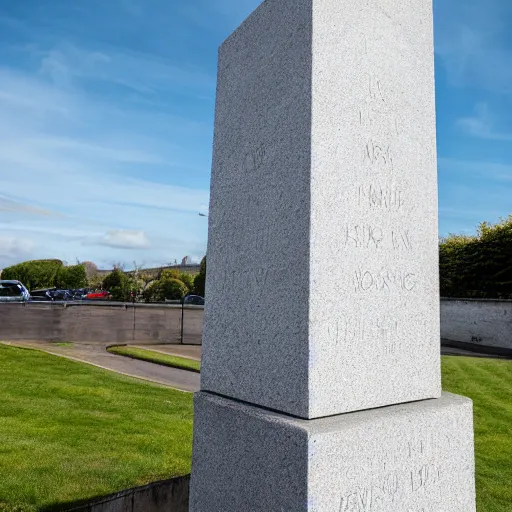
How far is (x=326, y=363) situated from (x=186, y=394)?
24.8ft

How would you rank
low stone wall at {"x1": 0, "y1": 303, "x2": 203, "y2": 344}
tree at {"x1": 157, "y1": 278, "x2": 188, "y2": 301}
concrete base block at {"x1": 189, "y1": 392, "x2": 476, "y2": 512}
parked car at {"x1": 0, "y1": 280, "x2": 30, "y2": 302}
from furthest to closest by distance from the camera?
1. tree at {"x1": 157, "y1": 278, "x2": 188, "y2": 301}
2. parked car at {"x1": 0, "y1": 280, "x2": 30, "y2": 302}
3. low stone wall at {"x1": 0, "y1": 303, "x2": 203, "y2": 344}
4. concrete base block at {"x1": 189, "y1": 392, "x2": 476, "y2": 512}

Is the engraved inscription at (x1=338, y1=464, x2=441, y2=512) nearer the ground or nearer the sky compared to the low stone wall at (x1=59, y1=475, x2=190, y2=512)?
nearer the sky

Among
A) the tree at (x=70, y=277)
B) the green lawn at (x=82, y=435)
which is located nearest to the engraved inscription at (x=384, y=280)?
the green lawn at (x=82, y=435)

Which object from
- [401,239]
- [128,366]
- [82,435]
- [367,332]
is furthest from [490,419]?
[128,366]

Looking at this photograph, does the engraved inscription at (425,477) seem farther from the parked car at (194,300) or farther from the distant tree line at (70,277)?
the distant tree line at (70,277)

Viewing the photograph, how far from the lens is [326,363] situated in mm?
2262

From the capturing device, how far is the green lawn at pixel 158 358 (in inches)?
505

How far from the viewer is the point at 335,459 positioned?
2133 millimetres

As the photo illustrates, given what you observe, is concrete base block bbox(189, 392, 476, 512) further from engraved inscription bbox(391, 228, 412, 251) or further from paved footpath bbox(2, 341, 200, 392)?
paved footpath bbox(2, 341, 200, 392)

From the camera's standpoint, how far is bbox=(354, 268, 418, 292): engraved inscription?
8.07ft

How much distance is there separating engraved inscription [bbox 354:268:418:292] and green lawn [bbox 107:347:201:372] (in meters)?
10.3

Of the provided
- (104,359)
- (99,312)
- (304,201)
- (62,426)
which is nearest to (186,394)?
(62,426)

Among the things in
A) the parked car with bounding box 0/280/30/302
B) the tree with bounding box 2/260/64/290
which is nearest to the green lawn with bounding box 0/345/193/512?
the parked car with bounding box 0/280/30/302

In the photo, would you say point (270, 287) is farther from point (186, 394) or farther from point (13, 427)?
point (186, 394)
